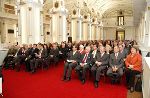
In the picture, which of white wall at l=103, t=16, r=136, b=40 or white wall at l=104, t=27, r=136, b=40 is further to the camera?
white wall at l=104, t=27, r=136, b=40

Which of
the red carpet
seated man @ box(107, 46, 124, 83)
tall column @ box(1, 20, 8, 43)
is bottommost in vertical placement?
the red carpet

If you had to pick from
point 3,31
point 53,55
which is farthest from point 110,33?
point 53,55

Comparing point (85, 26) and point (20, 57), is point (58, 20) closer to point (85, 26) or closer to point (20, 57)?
point (20, 57)

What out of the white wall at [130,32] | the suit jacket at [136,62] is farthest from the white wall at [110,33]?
the suit jacket at [136,62]

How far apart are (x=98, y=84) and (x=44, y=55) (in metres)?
3.70

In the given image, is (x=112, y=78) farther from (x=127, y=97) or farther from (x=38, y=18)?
(x=38, y=18)

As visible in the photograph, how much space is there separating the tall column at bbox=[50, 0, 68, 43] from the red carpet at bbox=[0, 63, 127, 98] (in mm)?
10505

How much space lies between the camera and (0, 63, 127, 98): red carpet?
19.2ft

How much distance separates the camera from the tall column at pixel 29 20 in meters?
13.4

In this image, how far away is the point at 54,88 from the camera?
653 centimetres

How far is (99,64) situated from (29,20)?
8.00 meters

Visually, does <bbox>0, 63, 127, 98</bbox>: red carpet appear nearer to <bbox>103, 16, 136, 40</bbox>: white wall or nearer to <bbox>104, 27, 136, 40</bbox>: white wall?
<bbox>103, 16, 136, 40</bbox>: white wall

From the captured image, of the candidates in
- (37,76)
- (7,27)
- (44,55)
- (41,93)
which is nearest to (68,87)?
(41,93)

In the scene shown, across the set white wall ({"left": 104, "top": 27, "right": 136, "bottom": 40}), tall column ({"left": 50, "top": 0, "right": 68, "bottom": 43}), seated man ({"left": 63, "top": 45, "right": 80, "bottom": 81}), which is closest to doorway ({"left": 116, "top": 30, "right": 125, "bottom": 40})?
white wall ({"left": 104, "top": 27, "right": 136, "bottom": 40})
